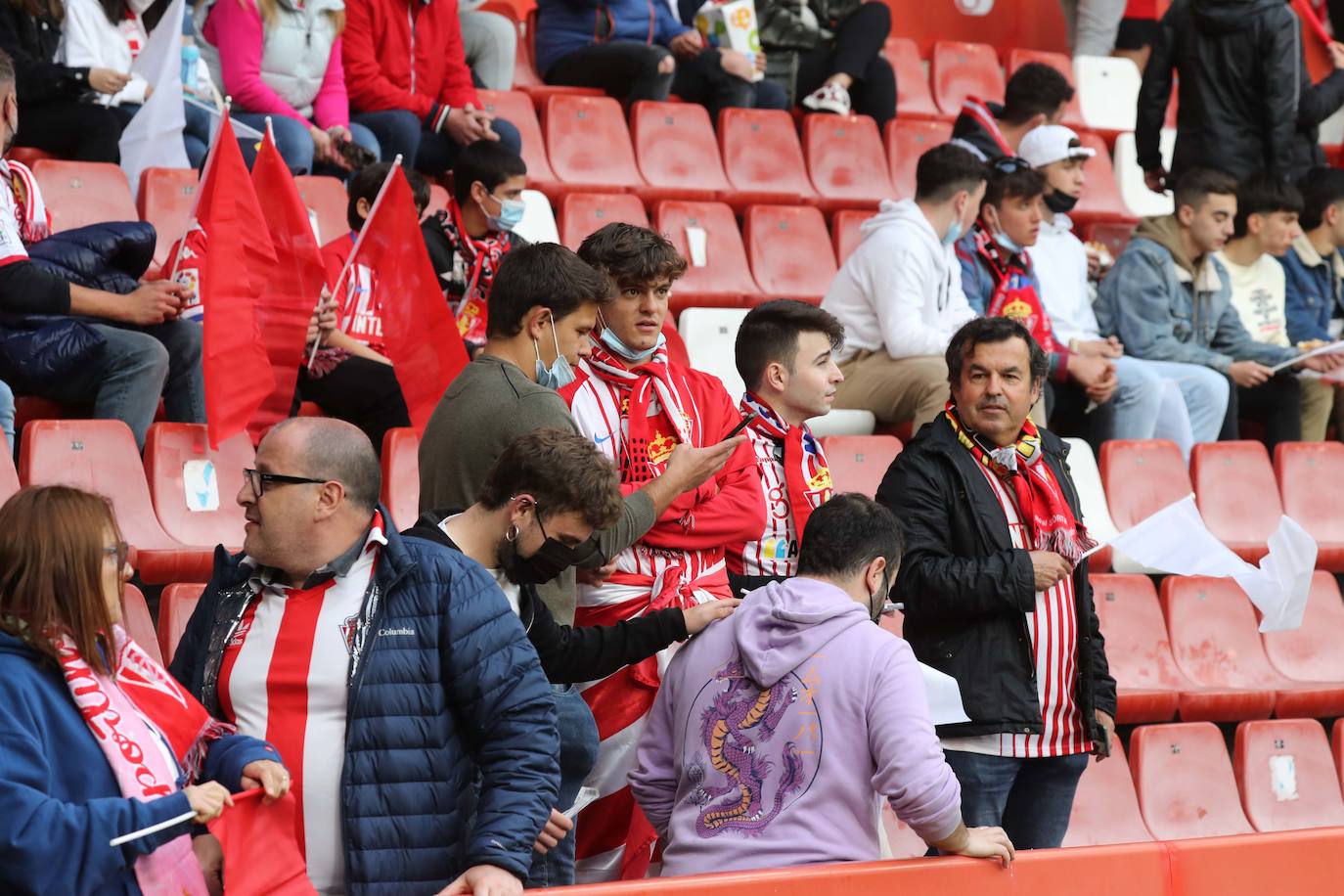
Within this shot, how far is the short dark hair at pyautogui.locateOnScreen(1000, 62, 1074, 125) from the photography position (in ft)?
22.1

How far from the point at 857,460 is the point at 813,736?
254 centimetres

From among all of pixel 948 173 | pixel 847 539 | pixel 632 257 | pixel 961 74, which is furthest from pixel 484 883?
pixel 961 74

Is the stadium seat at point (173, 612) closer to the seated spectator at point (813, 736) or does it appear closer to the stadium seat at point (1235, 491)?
the seated spectator at point (813, 736)

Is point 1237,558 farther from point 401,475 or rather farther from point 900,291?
point 401,475

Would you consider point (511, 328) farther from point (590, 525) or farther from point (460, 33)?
point (460, 33)

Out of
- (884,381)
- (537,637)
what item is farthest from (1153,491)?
(537,637)

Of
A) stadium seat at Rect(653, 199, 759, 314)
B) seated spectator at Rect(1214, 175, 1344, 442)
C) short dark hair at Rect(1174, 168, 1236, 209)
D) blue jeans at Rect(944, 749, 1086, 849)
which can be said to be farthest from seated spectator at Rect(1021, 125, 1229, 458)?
blue jeans at Rect(944, 749, 1086, 849)

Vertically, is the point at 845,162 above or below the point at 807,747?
above

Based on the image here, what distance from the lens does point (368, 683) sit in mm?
2592

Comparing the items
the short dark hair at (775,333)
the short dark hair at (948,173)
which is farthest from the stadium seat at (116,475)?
the short dark hair at (948,173)

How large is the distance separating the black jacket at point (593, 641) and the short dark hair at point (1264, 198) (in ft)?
14.5

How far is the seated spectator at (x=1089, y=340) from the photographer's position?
6.24 metres

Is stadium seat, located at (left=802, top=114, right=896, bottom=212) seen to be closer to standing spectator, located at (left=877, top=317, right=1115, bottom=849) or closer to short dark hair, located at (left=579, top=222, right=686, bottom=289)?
standing spectator, located at (left=877, top=317, right=1115, bottom=849)

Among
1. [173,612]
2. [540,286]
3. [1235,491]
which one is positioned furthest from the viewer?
[1235,491]
